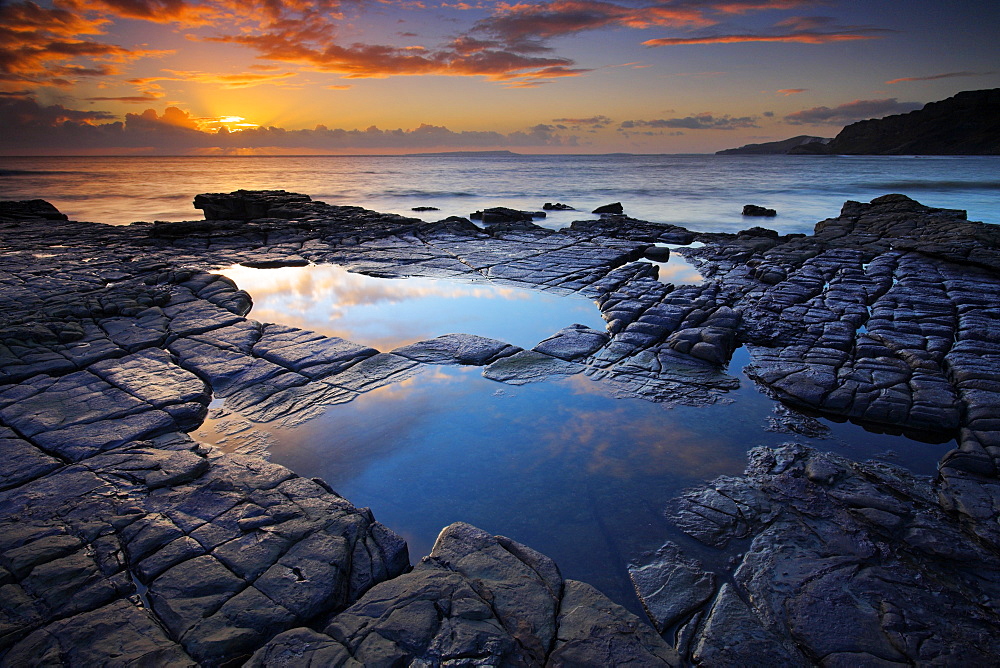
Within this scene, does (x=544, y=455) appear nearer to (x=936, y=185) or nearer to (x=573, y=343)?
(x=573, y=343)

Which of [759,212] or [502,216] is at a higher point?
[759,212]

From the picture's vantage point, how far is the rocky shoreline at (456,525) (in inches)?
97.4

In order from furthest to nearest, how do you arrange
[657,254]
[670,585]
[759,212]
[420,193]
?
[420,193]
[759,212]
[657,254]
[670,585]

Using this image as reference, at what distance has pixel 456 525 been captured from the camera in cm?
323

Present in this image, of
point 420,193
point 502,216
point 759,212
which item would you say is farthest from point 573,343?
point 420,193

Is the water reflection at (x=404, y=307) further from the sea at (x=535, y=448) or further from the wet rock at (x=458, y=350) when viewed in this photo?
the wet rock at (x=458, y=350)

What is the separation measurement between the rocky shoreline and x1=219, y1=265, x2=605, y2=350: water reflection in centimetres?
54

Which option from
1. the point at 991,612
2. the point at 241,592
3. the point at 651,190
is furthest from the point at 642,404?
the point at 651,190

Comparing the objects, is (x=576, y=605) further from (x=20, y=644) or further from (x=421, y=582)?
(x=20, y=644)

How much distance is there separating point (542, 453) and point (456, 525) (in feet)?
4.01

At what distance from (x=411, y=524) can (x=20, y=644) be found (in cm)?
199

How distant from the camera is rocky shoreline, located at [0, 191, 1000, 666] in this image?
247 centimetres

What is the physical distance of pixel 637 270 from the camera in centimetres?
1042

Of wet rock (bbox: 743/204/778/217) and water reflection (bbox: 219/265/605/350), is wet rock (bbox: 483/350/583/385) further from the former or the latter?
wet rock (bbox: 743/204/778/217)
